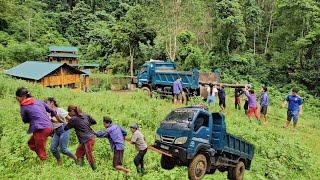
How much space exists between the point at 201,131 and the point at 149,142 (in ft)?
18.2

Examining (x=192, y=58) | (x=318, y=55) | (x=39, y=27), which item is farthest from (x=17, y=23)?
(x=318, y=55)

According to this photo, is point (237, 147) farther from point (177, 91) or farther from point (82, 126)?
point (177, 91)

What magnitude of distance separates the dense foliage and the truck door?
32483 millimetres

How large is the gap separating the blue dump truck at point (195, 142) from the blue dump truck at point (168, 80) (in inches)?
596

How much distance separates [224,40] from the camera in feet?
159

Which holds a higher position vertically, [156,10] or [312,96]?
[156,10]

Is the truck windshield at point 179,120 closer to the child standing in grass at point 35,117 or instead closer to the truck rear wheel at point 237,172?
the truck rear wheel at point 237,172

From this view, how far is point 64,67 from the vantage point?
41.3 metres

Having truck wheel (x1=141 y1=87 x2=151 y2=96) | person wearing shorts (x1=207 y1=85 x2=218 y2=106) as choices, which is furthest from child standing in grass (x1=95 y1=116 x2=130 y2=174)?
truck wheel (x1=141 y1=87 x2=151 y2=96)

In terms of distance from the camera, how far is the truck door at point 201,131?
9.31 meters

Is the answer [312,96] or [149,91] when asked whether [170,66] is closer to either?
[149,91]

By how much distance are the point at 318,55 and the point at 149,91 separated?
2540 cm

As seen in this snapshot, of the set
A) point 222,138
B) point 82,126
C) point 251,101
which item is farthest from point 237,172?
point 251,101

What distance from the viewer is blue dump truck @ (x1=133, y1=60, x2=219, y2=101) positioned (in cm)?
2627
